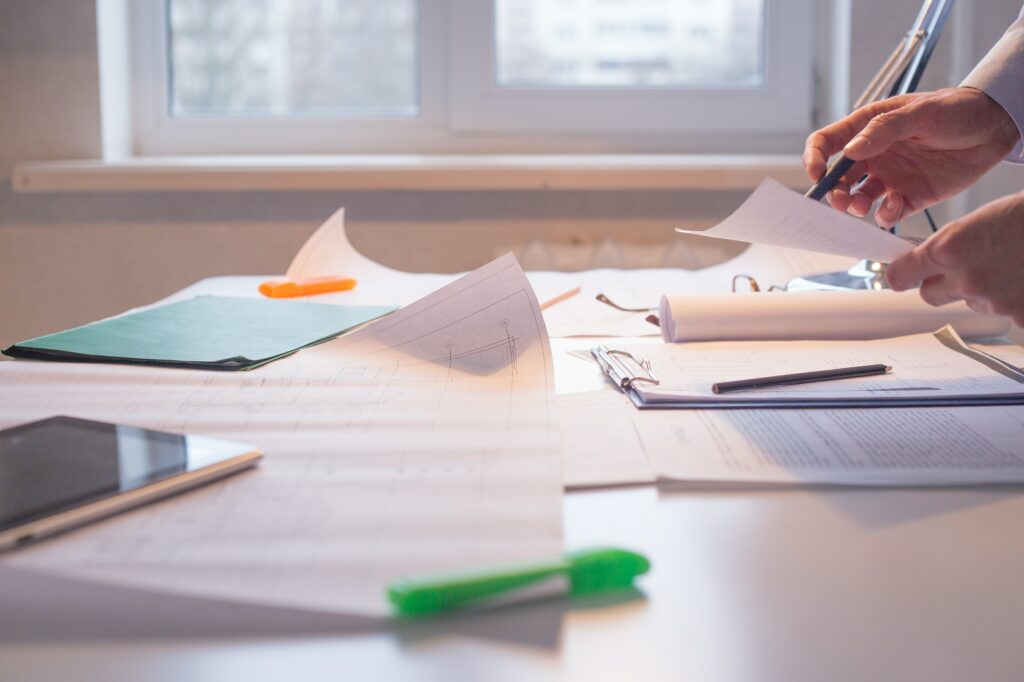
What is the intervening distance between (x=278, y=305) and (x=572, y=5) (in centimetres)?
135

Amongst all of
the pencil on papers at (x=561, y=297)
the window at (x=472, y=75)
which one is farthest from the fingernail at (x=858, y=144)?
the window at (x=472, y=75)

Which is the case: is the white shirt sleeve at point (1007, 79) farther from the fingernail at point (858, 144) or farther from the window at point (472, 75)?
the window at point (472, 75)

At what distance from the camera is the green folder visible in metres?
0.83

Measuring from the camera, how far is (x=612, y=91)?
218 cm

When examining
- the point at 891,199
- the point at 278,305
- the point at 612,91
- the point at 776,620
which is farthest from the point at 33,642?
the point at 612,91

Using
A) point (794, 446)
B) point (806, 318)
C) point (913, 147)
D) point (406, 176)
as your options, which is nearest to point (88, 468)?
point (794, 446)

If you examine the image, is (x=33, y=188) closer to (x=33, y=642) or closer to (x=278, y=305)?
(x=278, y=305)

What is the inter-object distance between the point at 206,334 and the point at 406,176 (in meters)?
1.05

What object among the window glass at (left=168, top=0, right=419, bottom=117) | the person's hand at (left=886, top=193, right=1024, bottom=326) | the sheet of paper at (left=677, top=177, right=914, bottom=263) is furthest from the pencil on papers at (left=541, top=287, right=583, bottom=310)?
the window glass at (left=168, top=0, right=419, bottom=117)

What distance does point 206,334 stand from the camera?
0.93 m

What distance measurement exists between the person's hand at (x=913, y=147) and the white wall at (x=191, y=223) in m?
0.98

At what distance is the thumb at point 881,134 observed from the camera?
35.0 inches

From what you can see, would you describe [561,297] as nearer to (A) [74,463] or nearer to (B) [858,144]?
(B) [858,144]

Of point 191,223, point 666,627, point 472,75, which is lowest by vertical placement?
point 666,627
